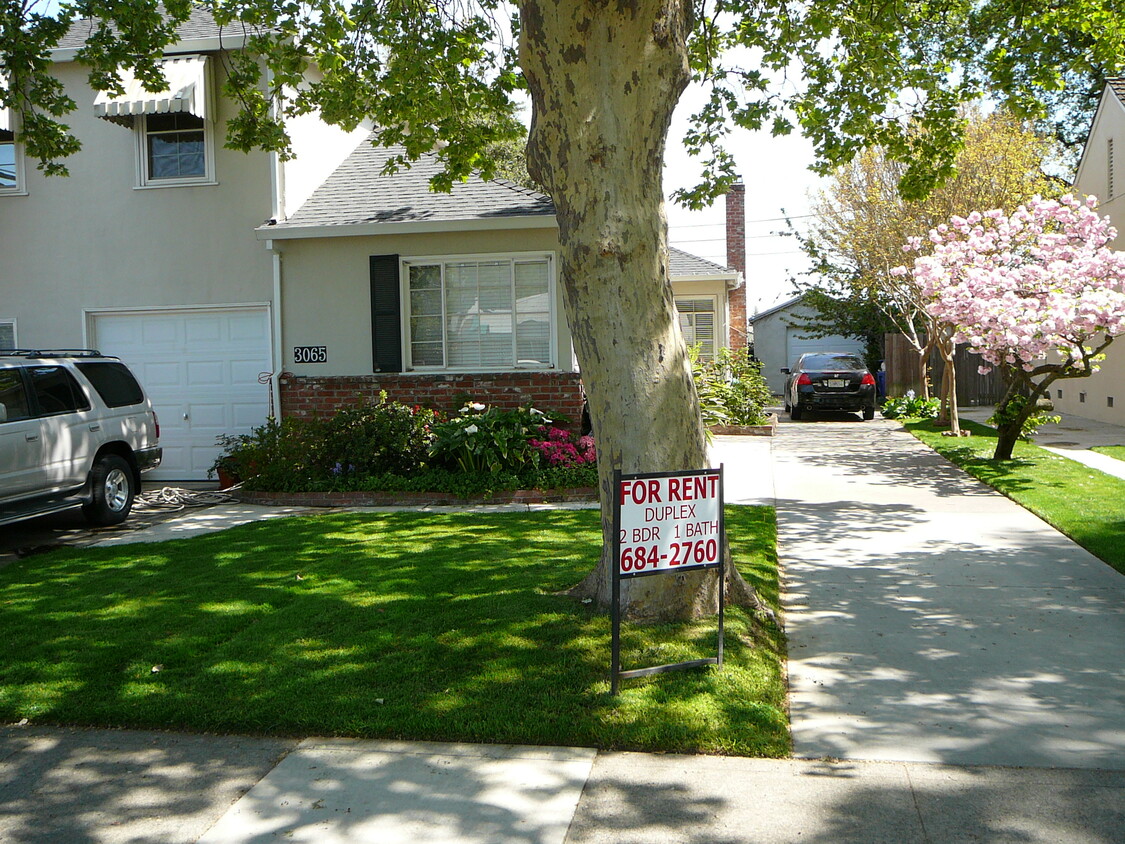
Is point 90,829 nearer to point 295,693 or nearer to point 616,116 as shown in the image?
point 295,693

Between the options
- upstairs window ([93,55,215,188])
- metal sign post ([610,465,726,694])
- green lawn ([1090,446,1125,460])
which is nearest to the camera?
metal sign post ([610,465,726,694])

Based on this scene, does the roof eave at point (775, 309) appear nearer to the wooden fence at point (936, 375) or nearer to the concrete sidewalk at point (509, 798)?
the wooden fence at point (936, 375)

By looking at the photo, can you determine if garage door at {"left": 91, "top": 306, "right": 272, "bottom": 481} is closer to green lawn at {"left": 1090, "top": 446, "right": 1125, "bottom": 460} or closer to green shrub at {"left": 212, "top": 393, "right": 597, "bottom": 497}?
green shrub at {"left": 212, "top": 393, "right": 597, "bottom": 497}

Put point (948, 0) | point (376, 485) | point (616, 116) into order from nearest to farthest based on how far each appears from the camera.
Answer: point (616, 116)
point (948, 0)
point (376, 485)

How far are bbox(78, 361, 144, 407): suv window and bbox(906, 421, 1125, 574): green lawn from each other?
381 inches

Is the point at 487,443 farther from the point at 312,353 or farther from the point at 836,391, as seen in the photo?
the point at 836,391

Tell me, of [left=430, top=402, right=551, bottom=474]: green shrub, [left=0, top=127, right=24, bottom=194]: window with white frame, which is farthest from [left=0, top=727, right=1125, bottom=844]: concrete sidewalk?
[left=0, top=127, right=24, bottom=194]: window with white frame

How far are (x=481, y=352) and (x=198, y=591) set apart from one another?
6489mm

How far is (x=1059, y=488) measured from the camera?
11.0 metres

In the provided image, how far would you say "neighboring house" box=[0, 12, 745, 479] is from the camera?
12.7m

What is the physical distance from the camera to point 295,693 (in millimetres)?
5047

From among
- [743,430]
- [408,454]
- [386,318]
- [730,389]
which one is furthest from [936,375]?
[408,454]

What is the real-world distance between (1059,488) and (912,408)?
10.9m

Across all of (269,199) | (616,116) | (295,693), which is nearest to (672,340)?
(616,116)
